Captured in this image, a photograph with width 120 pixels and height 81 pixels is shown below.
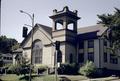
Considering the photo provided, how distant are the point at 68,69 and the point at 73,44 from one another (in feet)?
23.8

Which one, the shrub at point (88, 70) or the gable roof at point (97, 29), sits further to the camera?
the gable roof at point (97, 29)

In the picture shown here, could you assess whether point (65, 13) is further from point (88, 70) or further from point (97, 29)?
point (88, 70)

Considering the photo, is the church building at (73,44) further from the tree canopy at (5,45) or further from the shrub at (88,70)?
the tree canopy at (5,45)

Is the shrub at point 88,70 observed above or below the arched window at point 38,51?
below

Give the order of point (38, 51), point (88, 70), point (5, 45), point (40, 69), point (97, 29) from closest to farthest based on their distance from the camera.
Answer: point (88, 70), point (40, 69), point (97, 29), point (38, 51), point (5, 45)

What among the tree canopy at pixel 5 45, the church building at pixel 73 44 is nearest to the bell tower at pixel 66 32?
the church building at pixel 73 44

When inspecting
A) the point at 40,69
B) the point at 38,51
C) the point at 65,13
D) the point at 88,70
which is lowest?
the point at 88,70

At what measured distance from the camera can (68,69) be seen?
57.3m

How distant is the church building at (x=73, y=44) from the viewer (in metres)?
59.2

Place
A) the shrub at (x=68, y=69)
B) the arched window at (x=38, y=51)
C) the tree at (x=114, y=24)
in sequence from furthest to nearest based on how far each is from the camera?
the arched window at (x=38, y=51) < the shrub at (x=68, y=69) < the tree at (x=114, y=24)

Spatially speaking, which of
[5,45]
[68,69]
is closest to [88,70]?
[68,69]

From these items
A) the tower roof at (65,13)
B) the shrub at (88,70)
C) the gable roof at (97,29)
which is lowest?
the shrub at (88,70)

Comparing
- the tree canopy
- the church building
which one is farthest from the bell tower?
the tree canopy

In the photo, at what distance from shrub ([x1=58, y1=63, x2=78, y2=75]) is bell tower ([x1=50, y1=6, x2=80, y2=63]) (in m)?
2.04
